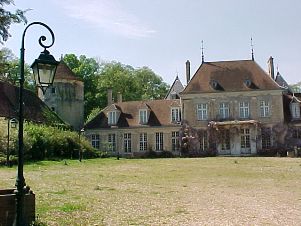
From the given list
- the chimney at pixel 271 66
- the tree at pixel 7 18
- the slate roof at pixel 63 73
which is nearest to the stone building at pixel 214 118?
the chimney at pixel 271 66

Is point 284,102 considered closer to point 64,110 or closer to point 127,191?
point 64,110

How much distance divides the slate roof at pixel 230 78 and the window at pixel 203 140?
13.5 feet

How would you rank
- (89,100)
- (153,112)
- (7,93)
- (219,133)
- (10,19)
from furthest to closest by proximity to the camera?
(89,100) → (153,112) → (219,133) → (7,93) → (10,19)

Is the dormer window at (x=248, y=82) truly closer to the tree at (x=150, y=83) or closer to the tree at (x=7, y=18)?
the tree at (x=150, y=83)

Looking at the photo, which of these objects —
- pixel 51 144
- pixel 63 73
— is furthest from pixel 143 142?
pixel 51 144

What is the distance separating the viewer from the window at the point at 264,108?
39.6 meters

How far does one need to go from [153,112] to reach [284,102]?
12819 mm

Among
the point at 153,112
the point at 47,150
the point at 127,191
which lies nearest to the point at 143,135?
the point at 153,112

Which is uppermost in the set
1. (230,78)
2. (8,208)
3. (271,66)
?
(271,66)

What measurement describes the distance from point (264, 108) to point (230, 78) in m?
4.34

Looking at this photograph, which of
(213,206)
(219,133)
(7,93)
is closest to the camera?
(213,206)

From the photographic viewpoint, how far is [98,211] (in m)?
8.75

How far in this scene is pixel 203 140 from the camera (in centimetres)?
4003

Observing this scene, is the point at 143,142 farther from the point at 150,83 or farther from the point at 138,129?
the point at 150,83
